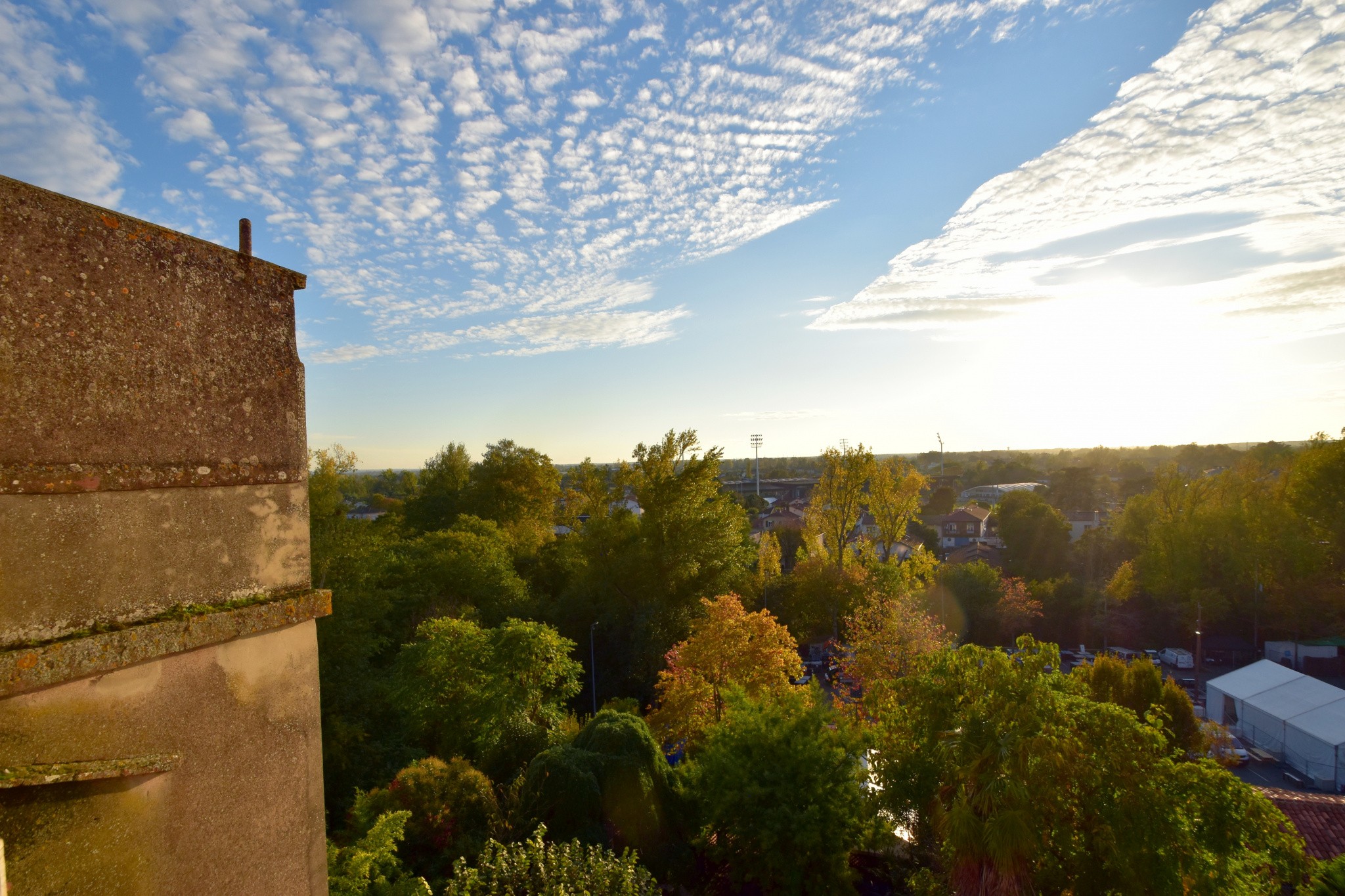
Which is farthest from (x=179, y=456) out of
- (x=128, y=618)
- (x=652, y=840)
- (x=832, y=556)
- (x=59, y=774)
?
(x=832, y=556)

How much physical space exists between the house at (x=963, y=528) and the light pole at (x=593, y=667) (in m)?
39.5

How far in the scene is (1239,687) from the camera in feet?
73.5

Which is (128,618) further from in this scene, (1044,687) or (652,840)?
(652,840)

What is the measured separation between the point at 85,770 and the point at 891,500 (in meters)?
30.2

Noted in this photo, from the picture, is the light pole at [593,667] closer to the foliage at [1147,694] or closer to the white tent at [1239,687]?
the foliage at [1147,694]

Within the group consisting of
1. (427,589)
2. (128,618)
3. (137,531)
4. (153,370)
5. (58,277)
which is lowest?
(427,589)

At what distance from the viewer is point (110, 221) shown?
114 inches

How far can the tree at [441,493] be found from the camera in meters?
38.9

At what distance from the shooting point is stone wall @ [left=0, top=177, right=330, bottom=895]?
105 inches

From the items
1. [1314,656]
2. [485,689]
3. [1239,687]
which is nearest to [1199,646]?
[1239,687]

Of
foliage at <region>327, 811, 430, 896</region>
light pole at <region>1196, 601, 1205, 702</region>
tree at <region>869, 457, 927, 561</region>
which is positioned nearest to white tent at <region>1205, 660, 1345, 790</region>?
light pole at <region>1196, 601, 1205, 702</region>

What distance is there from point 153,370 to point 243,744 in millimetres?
2045

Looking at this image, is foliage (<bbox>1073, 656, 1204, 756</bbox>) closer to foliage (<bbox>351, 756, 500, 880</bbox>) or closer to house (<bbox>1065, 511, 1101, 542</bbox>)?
foliage (<bbox>351, 756, 500, 880</bbox>)

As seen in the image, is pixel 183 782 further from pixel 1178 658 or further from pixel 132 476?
pixel 1178 658
